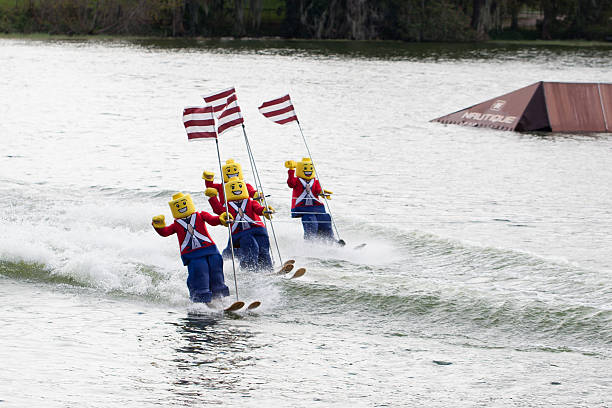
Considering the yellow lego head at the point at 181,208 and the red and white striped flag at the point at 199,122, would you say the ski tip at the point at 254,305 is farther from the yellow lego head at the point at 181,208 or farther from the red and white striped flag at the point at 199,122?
the red and white striped flag at the point at 199,122

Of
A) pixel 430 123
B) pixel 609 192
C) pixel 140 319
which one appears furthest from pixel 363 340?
pixel 430 123

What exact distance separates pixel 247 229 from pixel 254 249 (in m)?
0.31

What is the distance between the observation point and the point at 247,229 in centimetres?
1403

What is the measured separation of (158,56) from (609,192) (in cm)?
5080

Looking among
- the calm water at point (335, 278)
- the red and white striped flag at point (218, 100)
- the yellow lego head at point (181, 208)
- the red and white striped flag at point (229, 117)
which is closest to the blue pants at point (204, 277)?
the calm water at point (335, 278)

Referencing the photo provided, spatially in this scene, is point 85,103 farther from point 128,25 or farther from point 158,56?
point 128,25

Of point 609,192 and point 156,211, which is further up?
point 156,211

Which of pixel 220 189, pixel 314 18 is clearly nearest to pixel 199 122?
pixel 220 189

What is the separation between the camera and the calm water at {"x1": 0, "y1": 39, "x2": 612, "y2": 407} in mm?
10078

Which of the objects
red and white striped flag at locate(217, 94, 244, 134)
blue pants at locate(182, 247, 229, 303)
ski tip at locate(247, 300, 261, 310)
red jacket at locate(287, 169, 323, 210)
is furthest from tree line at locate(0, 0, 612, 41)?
ski tip at locate(247, 300, 261, 310)

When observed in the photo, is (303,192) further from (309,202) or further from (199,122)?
(199,122)

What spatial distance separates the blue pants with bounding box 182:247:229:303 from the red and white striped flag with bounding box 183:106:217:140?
6.72 feet

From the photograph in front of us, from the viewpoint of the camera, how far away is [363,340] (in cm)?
→ 1152

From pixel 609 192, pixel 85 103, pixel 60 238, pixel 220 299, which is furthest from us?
pixel 85 103
